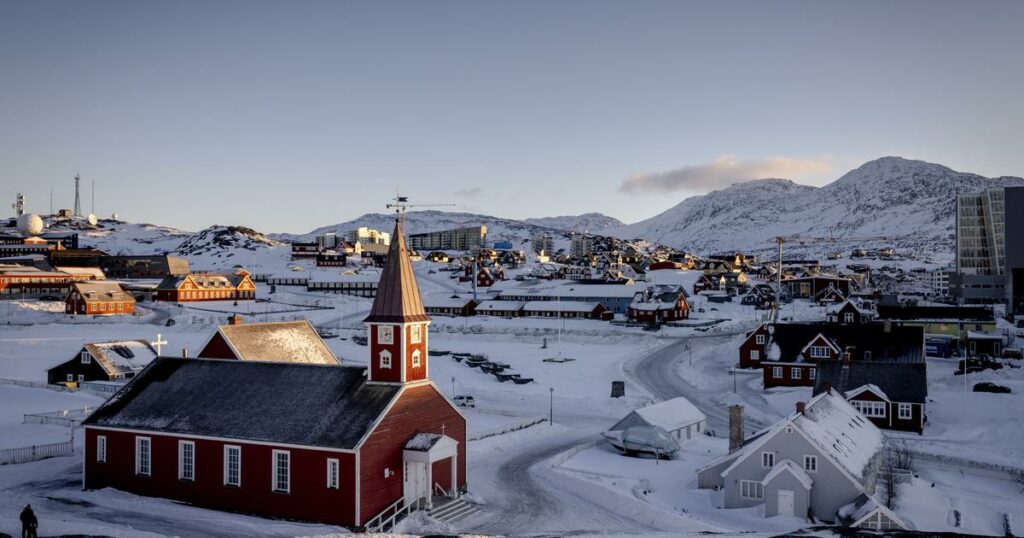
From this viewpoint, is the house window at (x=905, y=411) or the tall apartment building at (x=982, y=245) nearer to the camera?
the house window at (x=905, y=411)

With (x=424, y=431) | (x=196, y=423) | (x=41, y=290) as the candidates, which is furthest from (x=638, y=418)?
(x=41, y=290)

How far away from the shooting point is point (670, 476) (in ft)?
125

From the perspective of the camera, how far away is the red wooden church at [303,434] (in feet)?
93.6

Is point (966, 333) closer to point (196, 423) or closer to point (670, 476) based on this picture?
point (670, 476)

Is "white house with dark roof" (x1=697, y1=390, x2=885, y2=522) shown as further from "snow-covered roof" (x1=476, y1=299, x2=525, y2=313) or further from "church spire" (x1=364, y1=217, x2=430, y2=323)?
"snow-covered roof" (x1=476, y1=299, x2=525, y2=313)

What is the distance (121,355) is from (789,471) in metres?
48.7

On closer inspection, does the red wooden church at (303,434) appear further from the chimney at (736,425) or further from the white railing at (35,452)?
the chimney at (736,425)

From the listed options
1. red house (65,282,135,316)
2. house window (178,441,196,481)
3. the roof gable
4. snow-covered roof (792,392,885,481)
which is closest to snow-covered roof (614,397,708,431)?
snow-covered roof (792,392,885,481)

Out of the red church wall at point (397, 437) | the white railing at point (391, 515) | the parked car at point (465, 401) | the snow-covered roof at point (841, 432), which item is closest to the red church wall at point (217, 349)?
the red church wall at point (397, 437)

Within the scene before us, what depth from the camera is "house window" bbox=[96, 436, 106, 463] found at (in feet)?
106

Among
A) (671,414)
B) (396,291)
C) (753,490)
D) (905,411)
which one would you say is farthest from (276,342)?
(905,411)

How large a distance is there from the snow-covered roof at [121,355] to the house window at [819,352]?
48982 millimetres

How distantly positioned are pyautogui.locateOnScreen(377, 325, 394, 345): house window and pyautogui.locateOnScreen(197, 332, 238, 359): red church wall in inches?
448

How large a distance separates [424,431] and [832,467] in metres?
16.3
